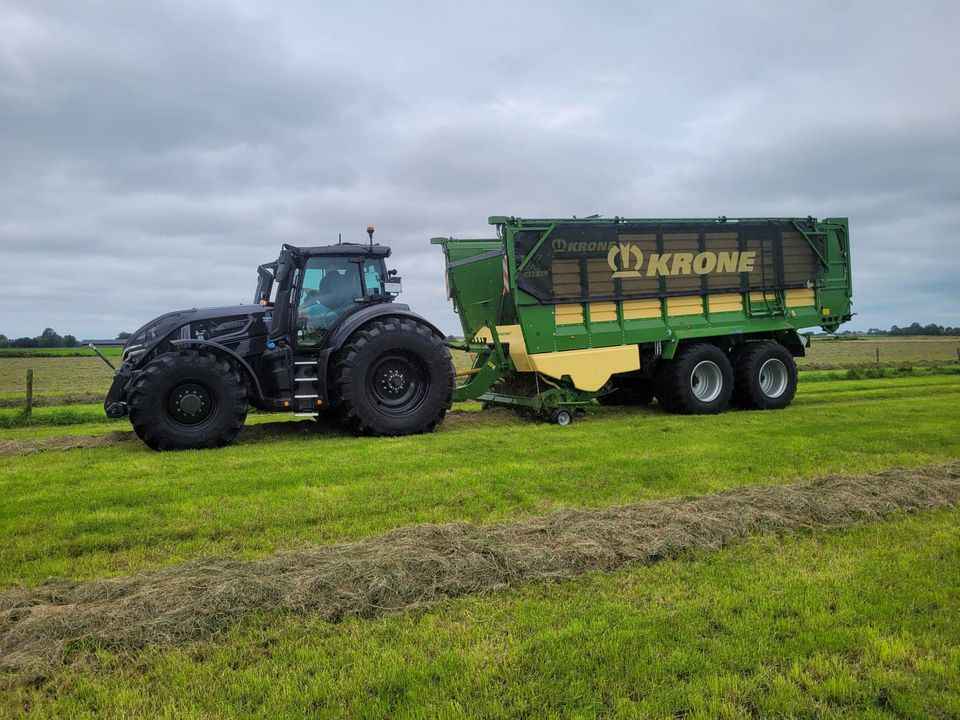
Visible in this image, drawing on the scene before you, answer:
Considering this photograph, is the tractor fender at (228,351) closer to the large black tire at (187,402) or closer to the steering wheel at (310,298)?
the large black tire at (187,402)

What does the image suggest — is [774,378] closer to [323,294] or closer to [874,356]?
[323,294]

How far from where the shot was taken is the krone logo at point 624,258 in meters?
11.5

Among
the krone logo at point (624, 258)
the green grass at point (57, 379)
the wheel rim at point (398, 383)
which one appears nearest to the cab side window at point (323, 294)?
the wheel rim at point (398, 383)

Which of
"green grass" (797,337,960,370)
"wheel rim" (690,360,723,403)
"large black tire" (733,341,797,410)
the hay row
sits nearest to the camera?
the hay row

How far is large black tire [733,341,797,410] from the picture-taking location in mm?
12500

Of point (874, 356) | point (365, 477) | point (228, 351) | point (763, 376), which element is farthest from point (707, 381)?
point (874, 356)

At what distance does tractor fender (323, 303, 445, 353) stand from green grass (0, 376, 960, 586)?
131cm

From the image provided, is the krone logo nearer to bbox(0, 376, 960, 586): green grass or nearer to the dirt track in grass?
bbox(0, 376, 960, 586): green grass

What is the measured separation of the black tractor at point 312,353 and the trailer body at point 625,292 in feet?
4.60

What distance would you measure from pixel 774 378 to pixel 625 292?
3.58m

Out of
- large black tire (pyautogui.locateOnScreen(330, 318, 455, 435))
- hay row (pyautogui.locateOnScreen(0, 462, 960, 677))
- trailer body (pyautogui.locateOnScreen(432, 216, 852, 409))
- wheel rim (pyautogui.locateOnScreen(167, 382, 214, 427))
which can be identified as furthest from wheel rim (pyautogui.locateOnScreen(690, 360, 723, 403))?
wheel rim (pyautogui.locateOnScreen(167, 382, 214, 427))

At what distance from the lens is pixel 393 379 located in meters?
9.91

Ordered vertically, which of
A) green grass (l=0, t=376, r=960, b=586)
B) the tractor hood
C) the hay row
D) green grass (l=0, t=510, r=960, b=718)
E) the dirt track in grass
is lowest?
green grass (l=0, t=510, r=960, b=718)

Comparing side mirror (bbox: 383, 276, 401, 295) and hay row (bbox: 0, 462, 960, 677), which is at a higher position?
side mirror (bbox: 383, 276, 401, 295)
